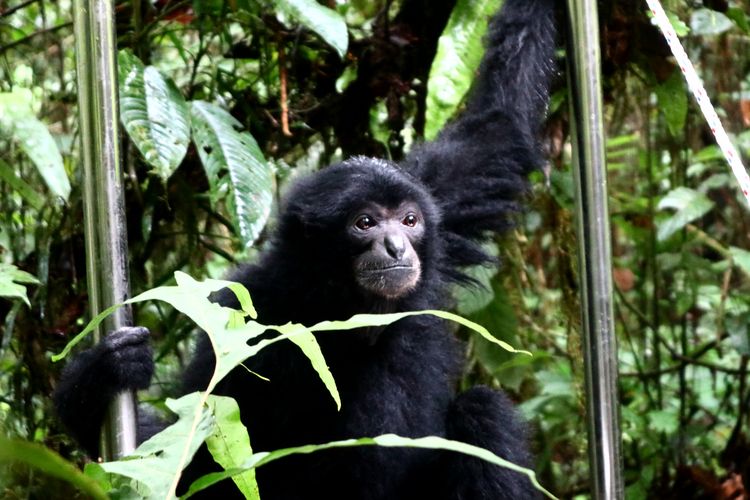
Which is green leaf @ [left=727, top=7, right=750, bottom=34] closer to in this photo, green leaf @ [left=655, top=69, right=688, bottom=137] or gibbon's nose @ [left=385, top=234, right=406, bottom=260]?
green leaf @ [left=655, top=69, right=688, bottom=137]

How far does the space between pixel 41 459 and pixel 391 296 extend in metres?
2.77

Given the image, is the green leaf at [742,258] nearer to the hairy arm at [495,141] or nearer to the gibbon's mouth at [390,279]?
the hairy arm at [495,141]

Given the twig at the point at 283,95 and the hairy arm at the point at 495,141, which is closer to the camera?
the hairy arm at the point at 495,141

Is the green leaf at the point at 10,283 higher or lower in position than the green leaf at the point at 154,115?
lower

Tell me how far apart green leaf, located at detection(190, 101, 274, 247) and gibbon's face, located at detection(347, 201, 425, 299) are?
0.41m

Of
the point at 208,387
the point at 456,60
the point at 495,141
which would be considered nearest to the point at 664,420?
the point at 495,141

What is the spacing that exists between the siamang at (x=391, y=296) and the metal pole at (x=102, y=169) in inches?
55.4

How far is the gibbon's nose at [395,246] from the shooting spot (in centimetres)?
407

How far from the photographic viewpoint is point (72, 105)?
18.9 feet

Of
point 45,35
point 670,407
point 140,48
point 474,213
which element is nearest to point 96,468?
point 474,213

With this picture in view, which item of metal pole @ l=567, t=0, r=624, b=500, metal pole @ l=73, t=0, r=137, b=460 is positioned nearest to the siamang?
metal pole @ l=567, t=0, r=624, b=500

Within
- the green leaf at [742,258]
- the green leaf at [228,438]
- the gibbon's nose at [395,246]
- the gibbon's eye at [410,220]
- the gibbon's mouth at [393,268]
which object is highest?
the gibbon's eye at [410,220]

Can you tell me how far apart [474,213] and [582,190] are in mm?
1613

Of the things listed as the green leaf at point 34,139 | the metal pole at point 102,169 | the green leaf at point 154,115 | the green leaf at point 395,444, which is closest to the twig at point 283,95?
the green leaf at point 154,115
